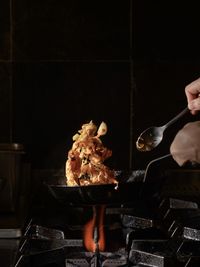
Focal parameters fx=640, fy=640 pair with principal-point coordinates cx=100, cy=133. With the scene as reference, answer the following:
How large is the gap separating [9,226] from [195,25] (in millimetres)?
860

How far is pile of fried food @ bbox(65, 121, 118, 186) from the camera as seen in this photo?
59.4 inches

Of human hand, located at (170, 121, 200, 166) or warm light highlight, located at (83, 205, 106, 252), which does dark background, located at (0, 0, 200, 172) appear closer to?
human hand, located at (170, 121, 200, 166)

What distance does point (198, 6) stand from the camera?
6.42 feet

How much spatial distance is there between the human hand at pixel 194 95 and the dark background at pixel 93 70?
42cm

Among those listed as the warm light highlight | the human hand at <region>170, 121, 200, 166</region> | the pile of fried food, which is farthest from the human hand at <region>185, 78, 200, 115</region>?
the warm light highlight

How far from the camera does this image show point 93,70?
1979 mm

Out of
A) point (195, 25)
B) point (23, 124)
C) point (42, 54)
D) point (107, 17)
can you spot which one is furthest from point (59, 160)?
point (195, 25)

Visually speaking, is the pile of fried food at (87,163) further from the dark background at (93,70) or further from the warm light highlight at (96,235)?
the dark background at (93,70)

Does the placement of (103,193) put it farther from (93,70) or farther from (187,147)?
(93,70)

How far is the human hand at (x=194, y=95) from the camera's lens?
58.9 inches

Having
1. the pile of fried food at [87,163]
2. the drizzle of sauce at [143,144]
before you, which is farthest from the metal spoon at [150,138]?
the pile of fried food at [87,163]

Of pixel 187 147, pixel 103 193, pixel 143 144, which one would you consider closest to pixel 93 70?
pixel 143 144

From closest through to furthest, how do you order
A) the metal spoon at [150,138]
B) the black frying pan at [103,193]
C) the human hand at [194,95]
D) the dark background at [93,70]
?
the black frying pan at [103,193], the human hand at [194,95], the metal spoon at [150,138], the dark background at [93,70]

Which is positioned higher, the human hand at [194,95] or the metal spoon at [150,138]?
the human hand at [194,95]
